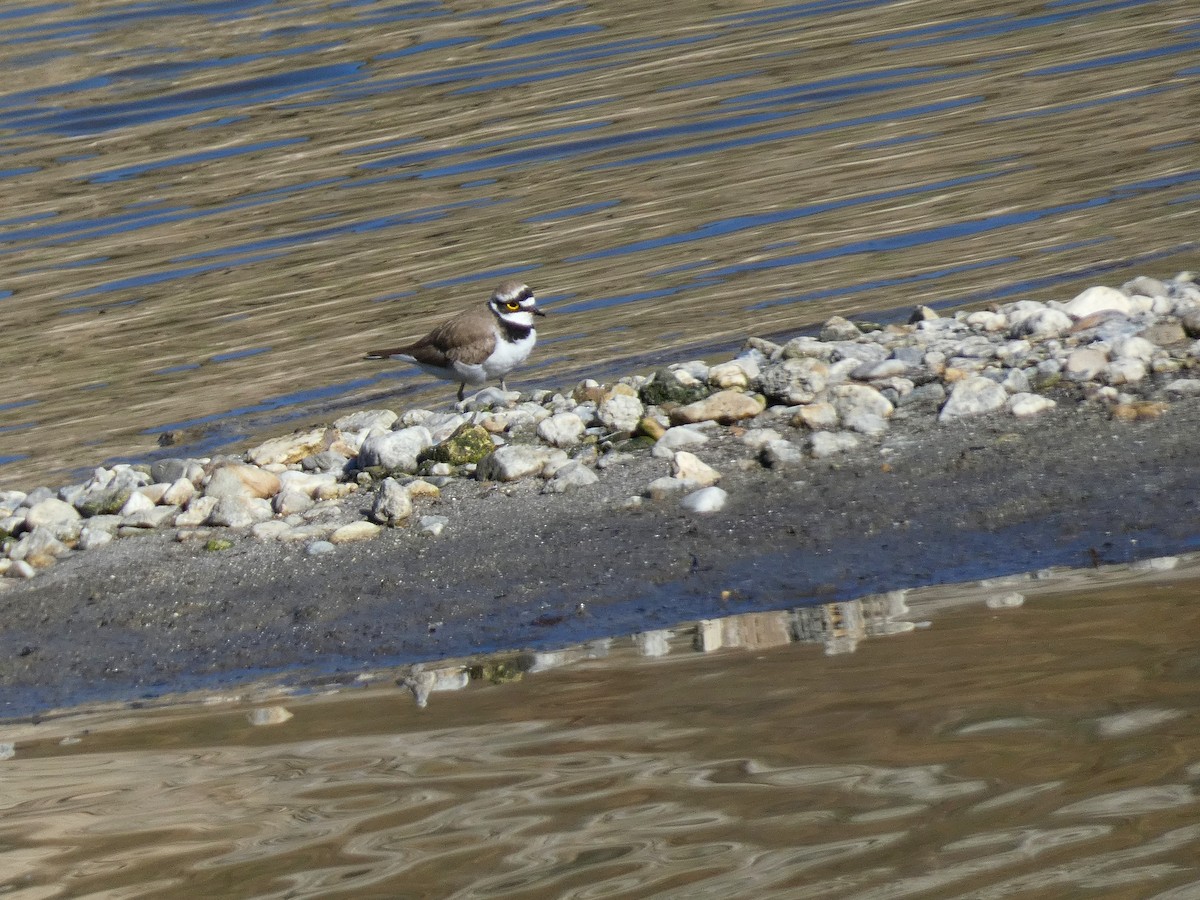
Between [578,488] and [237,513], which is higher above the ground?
[237,513]

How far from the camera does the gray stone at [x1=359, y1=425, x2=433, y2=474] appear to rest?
6930 mm

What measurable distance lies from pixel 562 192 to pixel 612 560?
26.7 ft

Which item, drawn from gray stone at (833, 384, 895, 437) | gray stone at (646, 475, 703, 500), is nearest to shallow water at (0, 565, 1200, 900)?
gray stone at (646, 475, 703, 500)

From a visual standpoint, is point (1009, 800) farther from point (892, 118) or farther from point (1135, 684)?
point (892, 118)

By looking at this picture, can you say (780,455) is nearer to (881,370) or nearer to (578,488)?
(578,488)

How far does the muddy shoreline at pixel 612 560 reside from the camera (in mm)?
5410

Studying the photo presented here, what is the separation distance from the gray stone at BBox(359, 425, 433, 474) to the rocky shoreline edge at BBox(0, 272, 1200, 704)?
14mm

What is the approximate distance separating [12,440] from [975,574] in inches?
243

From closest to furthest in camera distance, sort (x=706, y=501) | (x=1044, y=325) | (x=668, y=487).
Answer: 1. (x=706, y=501)
2. (x=668, y=487)
3. (x=1044, y=325)

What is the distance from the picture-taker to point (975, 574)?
5328 mm

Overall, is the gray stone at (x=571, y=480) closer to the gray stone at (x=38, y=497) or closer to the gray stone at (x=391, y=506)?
the gray stone at (x=391, y=506)

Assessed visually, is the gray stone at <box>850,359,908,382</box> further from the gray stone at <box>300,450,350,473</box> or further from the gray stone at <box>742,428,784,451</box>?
the gray stone at <box>300,450,350,473</box>

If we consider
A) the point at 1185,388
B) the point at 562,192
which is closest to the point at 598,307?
the point at 562,192

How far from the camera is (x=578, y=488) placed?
6418mm
